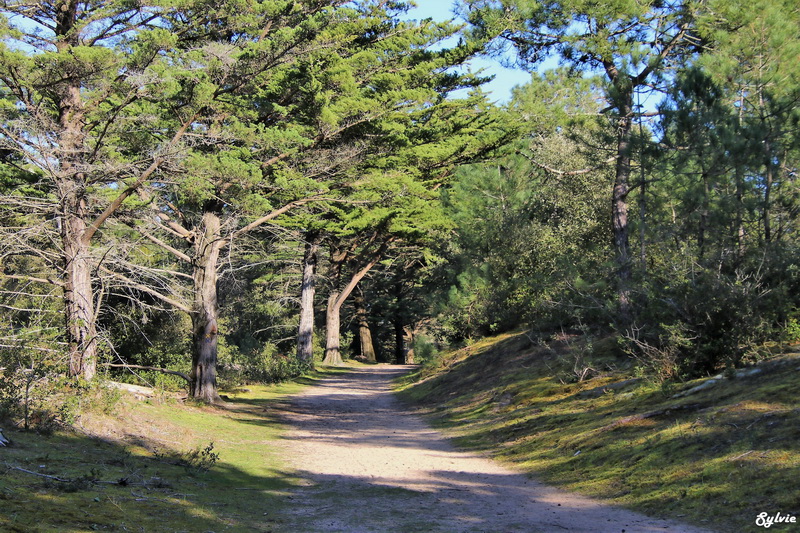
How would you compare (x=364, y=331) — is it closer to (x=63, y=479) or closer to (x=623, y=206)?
(x=623, y=206)

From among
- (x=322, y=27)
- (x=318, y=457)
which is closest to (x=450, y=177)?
(x=322, y=27)

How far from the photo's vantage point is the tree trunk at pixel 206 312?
51.5 ft

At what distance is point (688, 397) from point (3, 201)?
36.9 ft

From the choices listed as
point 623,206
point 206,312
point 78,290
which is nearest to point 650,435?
point 623,206

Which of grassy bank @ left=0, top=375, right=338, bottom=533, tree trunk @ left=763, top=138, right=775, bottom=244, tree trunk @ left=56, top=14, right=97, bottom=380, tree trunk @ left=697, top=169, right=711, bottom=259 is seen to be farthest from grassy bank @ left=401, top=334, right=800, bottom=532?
tree trunk @ left=56, top=14, right=97, bottom=380

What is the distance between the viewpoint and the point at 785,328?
30.6ft

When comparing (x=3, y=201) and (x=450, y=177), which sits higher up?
(x=450, y=177)

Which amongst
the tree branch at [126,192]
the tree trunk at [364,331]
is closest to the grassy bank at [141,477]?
the tree branch at [126,192]

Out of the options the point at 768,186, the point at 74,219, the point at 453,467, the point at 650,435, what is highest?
the point at 74,219

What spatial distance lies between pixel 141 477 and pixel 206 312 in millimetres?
8786

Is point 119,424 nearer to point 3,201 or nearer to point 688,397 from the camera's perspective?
point 3,201

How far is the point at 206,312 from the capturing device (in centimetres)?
1578

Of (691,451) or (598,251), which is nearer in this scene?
(691,451)

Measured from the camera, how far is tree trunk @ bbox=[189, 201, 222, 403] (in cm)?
1571
